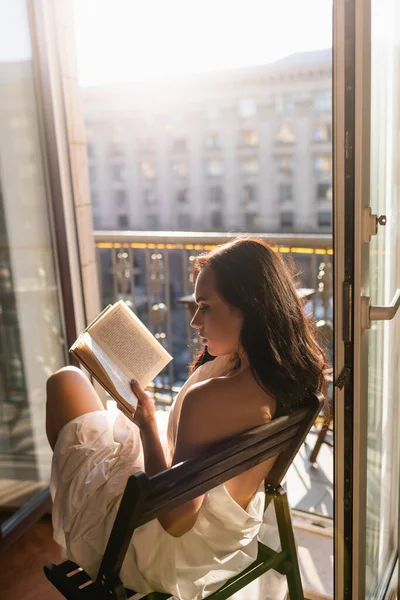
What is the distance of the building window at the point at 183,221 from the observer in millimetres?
11507

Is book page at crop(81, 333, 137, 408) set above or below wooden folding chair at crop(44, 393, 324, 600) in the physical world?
above

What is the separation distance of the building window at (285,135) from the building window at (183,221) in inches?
98.7

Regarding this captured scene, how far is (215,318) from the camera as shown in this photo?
1.26m

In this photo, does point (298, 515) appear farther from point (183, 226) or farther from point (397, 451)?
point (183, 226)

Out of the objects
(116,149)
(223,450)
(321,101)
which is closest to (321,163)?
(321,101)

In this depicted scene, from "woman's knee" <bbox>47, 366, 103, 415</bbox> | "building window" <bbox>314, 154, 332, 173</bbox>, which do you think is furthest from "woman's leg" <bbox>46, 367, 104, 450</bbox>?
"building window" <bbox>314, 154, 332, 173</bbox>

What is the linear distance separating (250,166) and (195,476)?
10.5 m

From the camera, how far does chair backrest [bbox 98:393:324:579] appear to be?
0.91 meters

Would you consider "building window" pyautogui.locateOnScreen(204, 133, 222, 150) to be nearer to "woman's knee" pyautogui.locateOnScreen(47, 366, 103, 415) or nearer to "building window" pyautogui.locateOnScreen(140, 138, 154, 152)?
"building window" pyautogui.locateOnScreen(140, 138, 154, 152)

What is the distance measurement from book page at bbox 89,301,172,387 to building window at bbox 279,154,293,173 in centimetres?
965

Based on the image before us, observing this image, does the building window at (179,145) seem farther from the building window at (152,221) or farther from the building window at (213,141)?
the building window at (152,221)

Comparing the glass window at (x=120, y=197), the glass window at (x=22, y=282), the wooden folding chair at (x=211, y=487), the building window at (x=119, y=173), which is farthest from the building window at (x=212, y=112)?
the wooden folding chair at (x=211, y=487)

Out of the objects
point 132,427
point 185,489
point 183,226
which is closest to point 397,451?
point 132,427

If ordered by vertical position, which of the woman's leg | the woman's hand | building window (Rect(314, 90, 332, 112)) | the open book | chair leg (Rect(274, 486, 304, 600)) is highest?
building window (Rect(314, 90, 332, 112))
